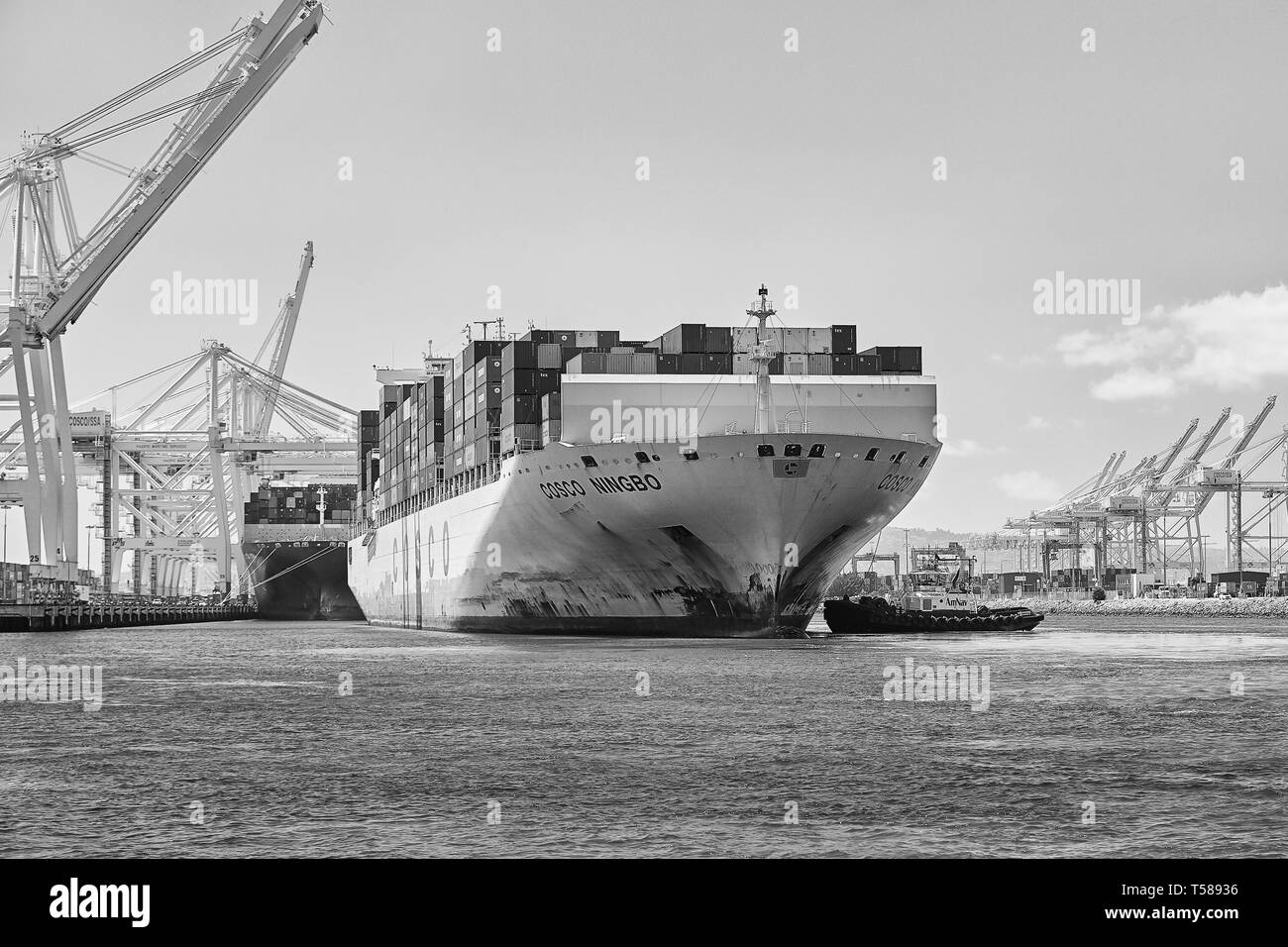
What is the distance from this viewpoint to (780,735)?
23641 millimetres

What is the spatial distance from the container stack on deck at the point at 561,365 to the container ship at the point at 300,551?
6056 cm

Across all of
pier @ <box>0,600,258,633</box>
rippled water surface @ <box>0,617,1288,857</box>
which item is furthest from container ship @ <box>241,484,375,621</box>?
rippled water surface @ <box>0,617,1288,857</box>

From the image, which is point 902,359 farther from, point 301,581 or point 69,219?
point 301,581

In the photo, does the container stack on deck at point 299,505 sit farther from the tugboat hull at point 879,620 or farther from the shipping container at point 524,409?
the shipping container at point 524,409

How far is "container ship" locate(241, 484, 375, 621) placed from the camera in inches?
5138

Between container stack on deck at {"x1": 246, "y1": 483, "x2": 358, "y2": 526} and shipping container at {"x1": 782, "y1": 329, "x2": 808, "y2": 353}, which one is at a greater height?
shipping container at {"x1": 782, "y1": 329, "x2": 808, "y2": 353}

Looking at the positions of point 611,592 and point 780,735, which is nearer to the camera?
point 780,735

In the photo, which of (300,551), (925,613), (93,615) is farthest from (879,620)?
(300,551)

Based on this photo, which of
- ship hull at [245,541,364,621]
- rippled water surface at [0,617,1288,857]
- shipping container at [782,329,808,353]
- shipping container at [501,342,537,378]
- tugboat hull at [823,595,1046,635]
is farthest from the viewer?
ship hull at [245,541,364,621]

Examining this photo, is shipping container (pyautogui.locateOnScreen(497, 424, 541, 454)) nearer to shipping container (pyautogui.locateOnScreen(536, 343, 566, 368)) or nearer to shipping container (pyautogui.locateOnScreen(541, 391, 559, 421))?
shipping container (pyautogui.locateOnScreen(541, 391, 559, 421))

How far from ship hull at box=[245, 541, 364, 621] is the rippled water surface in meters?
92.1

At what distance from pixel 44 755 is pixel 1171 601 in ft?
458
